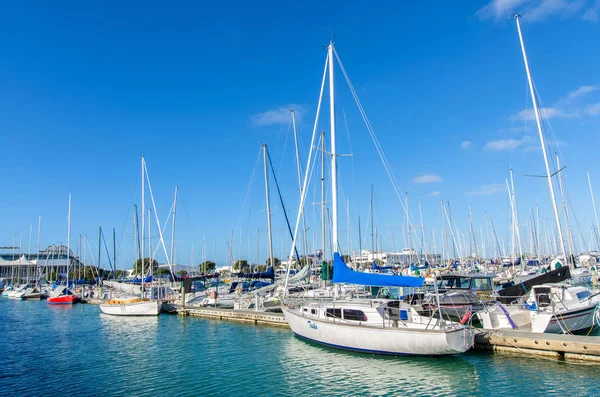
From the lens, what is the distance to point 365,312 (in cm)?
2058

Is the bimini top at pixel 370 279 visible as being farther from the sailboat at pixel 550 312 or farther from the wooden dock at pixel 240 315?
the wooden dock at pixel 240 315

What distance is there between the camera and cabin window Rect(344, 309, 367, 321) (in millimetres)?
20672

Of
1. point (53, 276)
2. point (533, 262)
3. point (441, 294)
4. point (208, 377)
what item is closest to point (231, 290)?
point (441, 294)

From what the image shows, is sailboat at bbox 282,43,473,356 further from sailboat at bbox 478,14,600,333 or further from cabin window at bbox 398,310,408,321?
sailboat at bbox 478,14,600,333

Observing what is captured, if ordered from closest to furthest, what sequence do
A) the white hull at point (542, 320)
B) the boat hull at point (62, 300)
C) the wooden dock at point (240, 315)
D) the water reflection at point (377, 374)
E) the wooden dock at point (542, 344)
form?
the water reflection at point (377, 374), the wooden dock at point (542, 344), the white hull at point (542, 320), the wooden dock at point (240, 315), the boat hull at point (62, 300)

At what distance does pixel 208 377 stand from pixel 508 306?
16802 mm

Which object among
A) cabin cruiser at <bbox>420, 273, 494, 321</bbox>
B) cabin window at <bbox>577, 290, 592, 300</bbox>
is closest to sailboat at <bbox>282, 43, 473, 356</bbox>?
cabin cruiser at <bbox>420, 273, 494, 321</bbox>

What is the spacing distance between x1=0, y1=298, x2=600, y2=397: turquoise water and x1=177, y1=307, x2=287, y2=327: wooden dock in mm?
3035

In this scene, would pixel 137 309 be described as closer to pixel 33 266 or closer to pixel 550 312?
pixel 550 312

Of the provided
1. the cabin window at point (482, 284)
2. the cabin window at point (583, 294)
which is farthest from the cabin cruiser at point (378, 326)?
the cabin window at point (482, 284)

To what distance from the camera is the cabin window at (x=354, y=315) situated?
67.8 feet

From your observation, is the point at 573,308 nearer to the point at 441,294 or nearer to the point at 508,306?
the point at 508,306

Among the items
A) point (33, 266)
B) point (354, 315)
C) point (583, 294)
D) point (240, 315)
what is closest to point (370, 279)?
point (354, 315)

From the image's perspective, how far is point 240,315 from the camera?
110 ft
